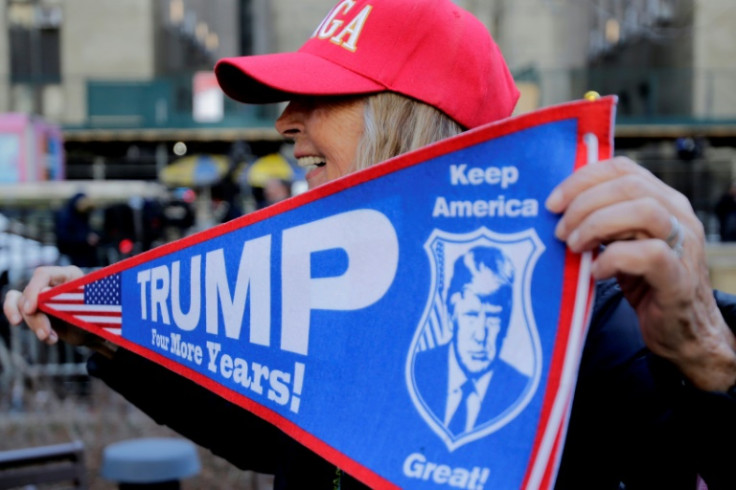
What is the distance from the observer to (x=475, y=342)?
1.09 meters

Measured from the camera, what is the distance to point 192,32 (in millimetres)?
37469

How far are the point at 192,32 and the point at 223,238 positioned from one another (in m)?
37.9

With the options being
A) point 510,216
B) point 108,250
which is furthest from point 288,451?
point 108,250

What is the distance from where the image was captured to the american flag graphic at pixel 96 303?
5.68 ft

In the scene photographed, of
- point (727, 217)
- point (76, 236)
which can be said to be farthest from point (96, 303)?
point (727, 217)

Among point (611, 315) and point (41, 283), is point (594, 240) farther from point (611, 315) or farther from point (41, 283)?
point (41, 283)

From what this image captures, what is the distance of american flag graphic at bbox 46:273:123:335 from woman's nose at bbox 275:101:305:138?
0.47m

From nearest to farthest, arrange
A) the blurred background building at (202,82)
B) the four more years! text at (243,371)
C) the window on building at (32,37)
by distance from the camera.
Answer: the four more years! text at (243,371), the blurred background building at (202,82), the window on building at (32,37)

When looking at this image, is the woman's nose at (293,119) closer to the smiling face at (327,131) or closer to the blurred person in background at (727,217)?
the smiling face at (327,131)

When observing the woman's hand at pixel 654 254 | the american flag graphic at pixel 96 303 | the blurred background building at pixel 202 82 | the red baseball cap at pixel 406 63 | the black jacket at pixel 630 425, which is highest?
the blurred background building at pixel 202 82

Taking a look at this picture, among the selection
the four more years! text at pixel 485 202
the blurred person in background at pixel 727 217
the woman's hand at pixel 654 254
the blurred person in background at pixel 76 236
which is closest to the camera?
the woman's hand at pixel 654 254

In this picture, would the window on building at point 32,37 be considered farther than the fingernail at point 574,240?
Yes

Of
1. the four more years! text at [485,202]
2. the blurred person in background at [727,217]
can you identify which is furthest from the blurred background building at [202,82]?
the four more years! text at [485,202]

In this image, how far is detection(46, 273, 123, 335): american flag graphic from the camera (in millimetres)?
1730
